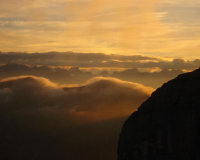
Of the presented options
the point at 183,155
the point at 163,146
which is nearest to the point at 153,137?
the point at 163,146

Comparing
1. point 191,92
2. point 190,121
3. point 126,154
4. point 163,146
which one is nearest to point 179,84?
point 191,92

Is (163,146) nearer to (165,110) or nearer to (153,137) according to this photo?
(153,137)

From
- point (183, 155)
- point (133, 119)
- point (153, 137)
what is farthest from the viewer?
point (133, 119)

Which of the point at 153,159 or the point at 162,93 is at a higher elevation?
the point at 162,93

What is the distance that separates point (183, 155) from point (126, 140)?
13428mm

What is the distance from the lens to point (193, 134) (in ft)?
206

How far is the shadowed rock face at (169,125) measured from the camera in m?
62.8

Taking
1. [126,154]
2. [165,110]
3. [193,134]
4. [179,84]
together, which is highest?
[179,84]

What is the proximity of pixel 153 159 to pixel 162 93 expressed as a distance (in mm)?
12655

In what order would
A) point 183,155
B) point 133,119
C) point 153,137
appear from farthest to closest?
point 133,119
point 153,137
point 183,155

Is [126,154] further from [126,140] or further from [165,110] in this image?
[165,110]

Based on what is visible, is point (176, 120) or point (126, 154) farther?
point (126, 154)

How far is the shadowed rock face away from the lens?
206ft

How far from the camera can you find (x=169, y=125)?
2559 inches
